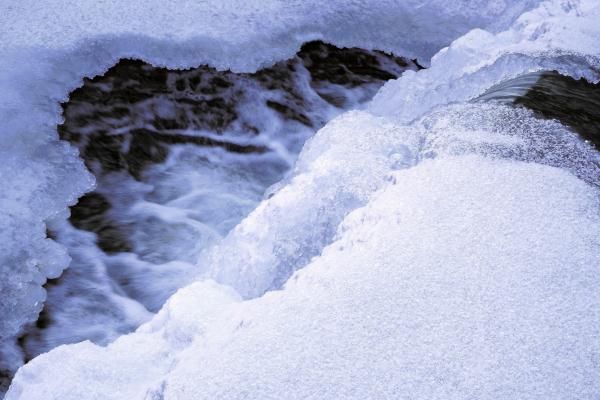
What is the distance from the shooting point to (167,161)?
320 centimetres

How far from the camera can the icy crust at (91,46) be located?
2441 mm

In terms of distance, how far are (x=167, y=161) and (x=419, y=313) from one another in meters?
2.27

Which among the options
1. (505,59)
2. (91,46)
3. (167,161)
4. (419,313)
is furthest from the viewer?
(91,46)

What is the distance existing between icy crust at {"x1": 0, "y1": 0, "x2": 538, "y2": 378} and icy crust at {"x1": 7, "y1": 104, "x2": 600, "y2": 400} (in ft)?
3.43

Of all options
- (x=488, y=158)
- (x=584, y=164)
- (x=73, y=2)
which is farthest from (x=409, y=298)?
(x=73, y=2)

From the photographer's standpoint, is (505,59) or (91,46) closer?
(505,59)

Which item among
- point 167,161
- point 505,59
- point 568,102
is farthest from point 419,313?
point 167,161

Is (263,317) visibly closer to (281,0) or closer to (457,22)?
(281,0)

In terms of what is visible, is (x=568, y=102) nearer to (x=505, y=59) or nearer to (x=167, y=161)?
(x=505, y=59)

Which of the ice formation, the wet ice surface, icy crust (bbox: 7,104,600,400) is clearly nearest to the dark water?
the ice formation

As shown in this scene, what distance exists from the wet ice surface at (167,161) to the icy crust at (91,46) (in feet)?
0.33

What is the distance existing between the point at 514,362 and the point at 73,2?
11.1ft

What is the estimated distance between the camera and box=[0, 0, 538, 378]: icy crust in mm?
2441

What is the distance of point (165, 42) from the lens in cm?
343
